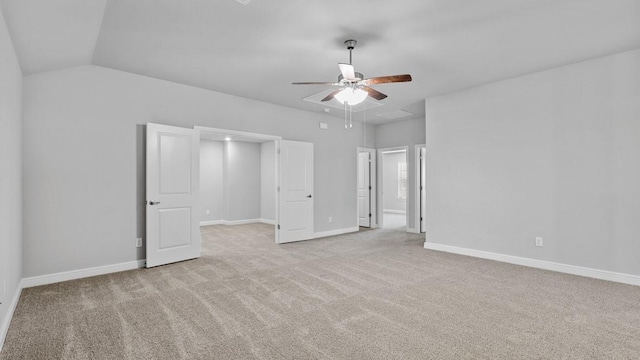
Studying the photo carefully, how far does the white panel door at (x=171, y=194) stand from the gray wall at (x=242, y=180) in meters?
3.98

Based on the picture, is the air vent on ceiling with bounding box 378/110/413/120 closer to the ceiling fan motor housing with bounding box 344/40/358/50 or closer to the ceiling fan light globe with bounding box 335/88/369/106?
the ceiling fan light globe with bounding box 335/88/369/106

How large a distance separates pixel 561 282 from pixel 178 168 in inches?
209

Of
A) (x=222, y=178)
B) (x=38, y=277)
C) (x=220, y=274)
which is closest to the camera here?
(x=38, y=277)

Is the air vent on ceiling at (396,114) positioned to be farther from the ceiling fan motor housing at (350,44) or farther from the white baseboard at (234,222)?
the white baseboard at (234,222)

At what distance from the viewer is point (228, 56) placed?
12.0 ft

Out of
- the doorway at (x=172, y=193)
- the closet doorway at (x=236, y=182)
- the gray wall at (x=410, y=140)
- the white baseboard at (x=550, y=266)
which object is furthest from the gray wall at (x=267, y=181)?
the white baseboard at (x=550, y=266)

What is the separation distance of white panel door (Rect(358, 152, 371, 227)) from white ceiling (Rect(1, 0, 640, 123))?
3.81m

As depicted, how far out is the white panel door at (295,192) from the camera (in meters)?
5.95

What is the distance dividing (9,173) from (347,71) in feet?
10.7

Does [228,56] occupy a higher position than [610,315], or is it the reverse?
[228,56]

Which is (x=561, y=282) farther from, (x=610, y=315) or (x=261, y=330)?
(x=261, y=330)

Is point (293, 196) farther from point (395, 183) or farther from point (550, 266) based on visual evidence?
point (395, 183)

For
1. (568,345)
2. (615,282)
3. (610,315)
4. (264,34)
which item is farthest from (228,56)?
(615,282)

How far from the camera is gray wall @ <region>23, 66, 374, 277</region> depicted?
354 centimetres
